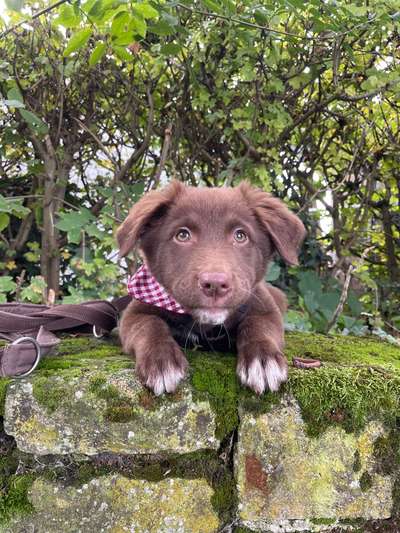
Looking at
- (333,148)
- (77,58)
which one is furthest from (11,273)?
(333,148)

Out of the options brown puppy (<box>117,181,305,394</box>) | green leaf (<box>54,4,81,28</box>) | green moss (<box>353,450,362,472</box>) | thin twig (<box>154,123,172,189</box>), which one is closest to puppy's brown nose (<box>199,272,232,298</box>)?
brown puppy (<box>117,181,305,394</box>)

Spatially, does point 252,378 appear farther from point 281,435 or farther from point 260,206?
point 260,206

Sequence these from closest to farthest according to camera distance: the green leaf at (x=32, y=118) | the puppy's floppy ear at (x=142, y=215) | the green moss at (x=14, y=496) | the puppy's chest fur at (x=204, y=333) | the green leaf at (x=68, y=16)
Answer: the green moss at (x=14, y=496), the puppy's floppy ear at (x=142, y=215), the puppy's chest fur at (x=204, y=333), the green leaf at (x=68, y=16), the green leaf at (x=32, y=118)

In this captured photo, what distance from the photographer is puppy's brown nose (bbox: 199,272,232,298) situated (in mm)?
1986

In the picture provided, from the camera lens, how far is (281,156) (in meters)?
4.98

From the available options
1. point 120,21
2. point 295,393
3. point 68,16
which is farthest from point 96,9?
point 295,393

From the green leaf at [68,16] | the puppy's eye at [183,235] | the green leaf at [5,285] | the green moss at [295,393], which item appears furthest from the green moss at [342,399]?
the green leaf at [5,285]

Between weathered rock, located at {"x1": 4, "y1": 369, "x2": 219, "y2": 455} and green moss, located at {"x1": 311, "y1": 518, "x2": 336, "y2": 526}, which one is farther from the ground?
weathered rock, located at {"x1": 4, "y1": 369, "x2": 219, "y2": 455}

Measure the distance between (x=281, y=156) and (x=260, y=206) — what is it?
2.59 m

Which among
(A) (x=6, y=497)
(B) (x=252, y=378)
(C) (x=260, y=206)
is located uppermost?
(C) (x=260, y=206)

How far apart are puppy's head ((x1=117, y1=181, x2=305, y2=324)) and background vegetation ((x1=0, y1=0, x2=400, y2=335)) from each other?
1305 mm

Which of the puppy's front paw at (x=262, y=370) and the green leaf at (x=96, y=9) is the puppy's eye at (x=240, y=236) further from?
the green leaf at (x=96, y=9)

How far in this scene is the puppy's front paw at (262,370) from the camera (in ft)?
6.46

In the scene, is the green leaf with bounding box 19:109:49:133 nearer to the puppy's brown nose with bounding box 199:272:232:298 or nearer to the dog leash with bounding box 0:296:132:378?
the dog leash with bounding box 0:296:132:378
